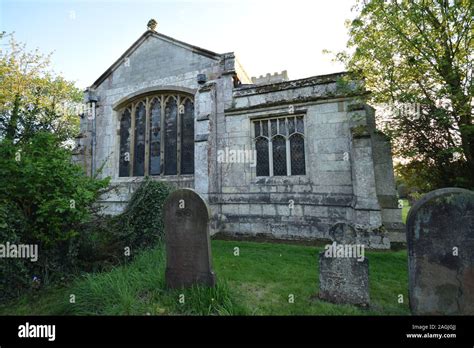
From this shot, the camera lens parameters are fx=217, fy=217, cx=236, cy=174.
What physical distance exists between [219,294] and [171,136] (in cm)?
748

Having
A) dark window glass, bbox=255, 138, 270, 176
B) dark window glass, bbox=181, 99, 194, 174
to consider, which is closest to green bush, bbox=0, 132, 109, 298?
dark window glass, bbox=181, 99, 194, 174

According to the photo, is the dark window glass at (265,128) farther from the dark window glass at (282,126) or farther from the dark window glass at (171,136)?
the dark window glass at (171,136)

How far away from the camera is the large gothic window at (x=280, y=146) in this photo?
7.48 metres

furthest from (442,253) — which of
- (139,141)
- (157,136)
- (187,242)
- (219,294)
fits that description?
(139,141)

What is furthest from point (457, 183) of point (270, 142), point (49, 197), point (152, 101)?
point (152, 101)

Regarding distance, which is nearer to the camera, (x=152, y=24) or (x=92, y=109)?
(x=152, y=24)

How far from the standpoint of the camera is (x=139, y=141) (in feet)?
32.2

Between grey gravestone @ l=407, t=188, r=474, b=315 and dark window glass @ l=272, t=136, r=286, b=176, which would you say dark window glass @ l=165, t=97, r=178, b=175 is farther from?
grey gravestone @ l=407, t=188, r=474, b=315

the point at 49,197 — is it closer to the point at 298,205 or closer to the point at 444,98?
the point at 298,205

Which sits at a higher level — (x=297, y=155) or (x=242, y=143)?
(x=242, y=143)

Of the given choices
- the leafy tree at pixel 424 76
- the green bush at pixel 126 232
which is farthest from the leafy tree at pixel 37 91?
the leafy tree at pixel 424 76

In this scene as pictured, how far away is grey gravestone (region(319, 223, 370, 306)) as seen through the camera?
3.19 meters

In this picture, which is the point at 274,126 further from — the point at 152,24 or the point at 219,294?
the point at 152,24

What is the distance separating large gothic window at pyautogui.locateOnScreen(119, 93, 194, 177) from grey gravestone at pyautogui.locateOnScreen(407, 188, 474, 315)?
7.38m
